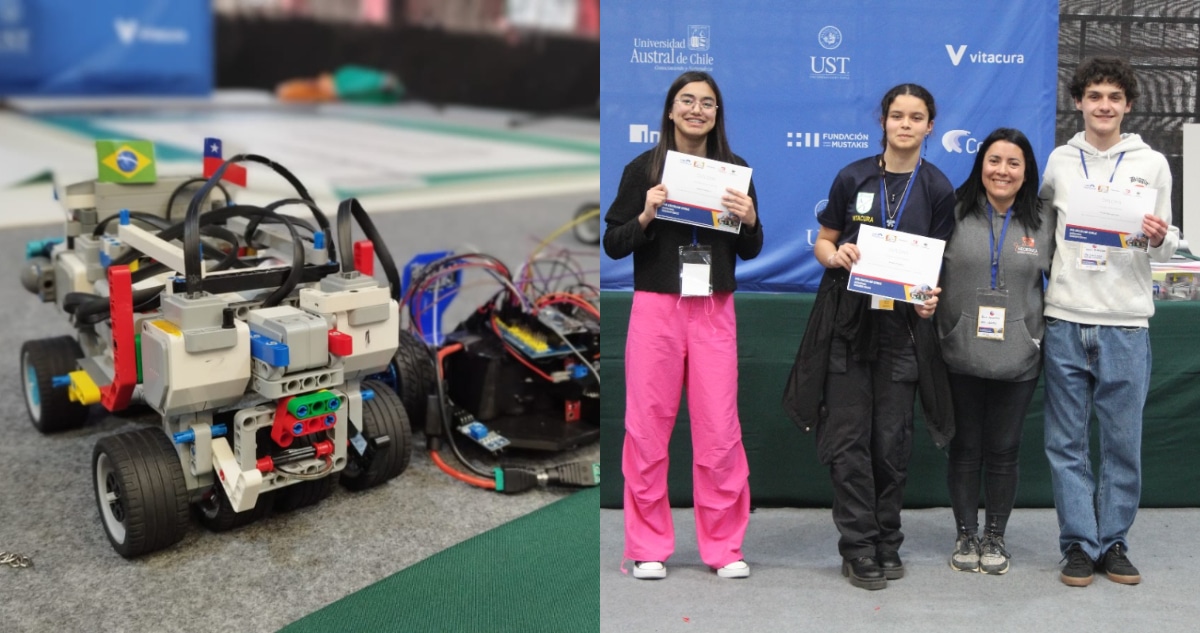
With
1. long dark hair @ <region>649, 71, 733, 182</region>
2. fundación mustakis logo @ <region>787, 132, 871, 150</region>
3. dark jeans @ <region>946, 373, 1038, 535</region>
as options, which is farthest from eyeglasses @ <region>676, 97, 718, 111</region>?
dark jeans @ <region>946, 373, 1038, 535</region>

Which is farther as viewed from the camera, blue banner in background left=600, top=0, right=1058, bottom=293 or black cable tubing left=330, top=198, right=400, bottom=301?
black cable tubing left=330, top=198, right=400, bottom=301

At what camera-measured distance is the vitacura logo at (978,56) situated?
297 centimetres

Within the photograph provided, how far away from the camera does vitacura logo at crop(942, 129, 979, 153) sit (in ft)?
9.91

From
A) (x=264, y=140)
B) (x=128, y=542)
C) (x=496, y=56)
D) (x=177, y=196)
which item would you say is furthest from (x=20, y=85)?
(x=128, y=542)

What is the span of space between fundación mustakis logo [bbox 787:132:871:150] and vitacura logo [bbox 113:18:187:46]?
37.6 feet

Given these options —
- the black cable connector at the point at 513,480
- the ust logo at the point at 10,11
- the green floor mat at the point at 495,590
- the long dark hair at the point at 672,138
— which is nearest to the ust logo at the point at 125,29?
the ust logo at the point at 10,11

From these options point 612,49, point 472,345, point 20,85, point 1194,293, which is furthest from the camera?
point 20,85

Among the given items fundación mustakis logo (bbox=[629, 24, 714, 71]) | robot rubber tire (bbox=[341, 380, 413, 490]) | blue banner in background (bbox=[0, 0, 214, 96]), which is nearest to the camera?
fundación mustakis logo (bbox=[629, 24, 714, 71])

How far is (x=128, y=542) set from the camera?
2.82 metres

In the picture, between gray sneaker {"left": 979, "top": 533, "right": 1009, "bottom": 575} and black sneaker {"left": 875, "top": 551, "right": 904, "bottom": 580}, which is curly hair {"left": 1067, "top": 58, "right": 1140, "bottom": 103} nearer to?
gray sneaker {"left": 979, "top": 533, "right": 1009, "bottom": 575}

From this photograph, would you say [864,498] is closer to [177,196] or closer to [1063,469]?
[1063,469]

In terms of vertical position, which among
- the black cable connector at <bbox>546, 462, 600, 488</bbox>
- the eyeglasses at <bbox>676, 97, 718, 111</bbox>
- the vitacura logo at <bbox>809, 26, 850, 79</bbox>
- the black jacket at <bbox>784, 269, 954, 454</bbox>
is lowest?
the black cable connector at <bbox>546, 462, 600, 488</bbox>

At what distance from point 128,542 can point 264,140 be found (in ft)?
29.4

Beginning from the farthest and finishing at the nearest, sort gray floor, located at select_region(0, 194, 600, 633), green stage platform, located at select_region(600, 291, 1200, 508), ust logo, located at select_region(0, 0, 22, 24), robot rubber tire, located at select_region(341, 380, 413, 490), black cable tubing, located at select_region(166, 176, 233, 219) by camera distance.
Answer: ust logo, located at select_region(0, 0, 22, 24) < black cable tubing, located at select_region(166, 176, 233, 219) < robot rubber tire, located at select_region(341, 380, 413, 490) < green stage platform, located at select_region(600, 291, 1200, 508) < gray floor, located at select_region(0, 194, 600, 633)
